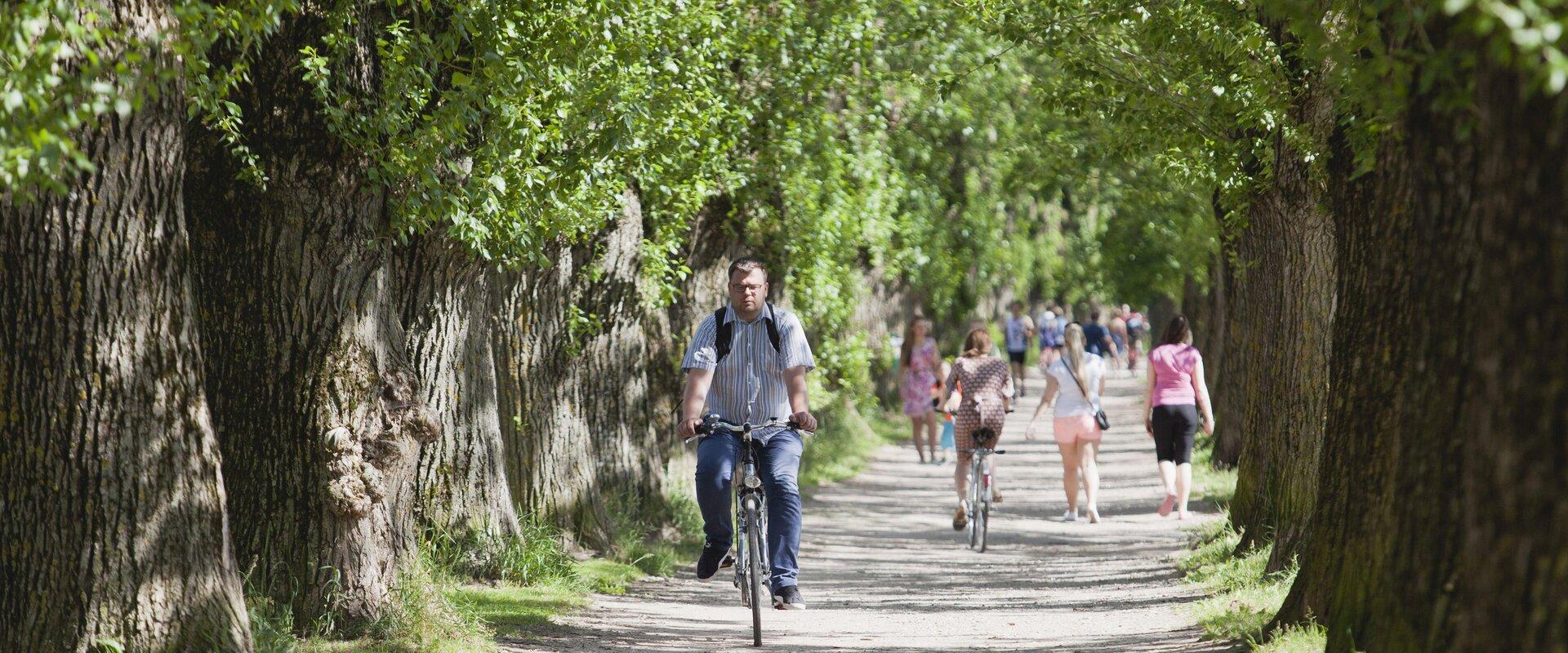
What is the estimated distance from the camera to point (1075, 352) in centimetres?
1520

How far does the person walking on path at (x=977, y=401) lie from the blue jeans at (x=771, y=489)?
523 centimetres

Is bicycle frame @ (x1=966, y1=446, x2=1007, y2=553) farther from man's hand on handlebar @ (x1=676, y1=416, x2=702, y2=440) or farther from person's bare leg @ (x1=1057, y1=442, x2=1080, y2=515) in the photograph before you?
man's hand on handlebar @ (x1=676, y1=416, x2=702, y2=440)

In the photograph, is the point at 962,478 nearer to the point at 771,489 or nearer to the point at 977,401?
A: the point at 977,401

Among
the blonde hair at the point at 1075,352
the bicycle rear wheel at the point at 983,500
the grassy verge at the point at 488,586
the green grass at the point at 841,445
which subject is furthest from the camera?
the green grass at the point at 841,445

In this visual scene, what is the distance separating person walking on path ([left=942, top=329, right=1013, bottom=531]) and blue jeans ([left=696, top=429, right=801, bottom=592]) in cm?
523

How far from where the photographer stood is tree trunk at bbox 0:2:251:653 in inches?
240

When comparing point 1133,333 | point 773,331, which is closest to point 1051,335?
point 1133,333

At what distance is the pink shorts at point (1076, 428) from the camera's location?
1498 centimetres

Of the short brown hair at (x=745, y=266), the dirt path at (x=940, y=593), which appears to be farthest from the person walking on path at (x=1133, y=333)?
the short brown hair at (x=745, y=266)

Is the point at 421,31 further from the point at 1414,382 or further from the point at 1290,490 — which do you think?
the point at 1290,490

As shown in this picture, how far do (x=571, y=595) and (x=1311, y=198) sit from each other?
510 cm

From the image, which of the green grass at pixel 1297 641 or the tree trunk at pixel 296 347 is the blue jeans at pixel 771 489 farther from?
the green grass at pixel 1297 641

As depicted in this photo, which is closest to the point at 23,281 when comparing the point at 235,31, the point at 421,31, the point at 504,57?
the point at 235,31

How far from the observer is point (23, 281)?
6.04 meters
